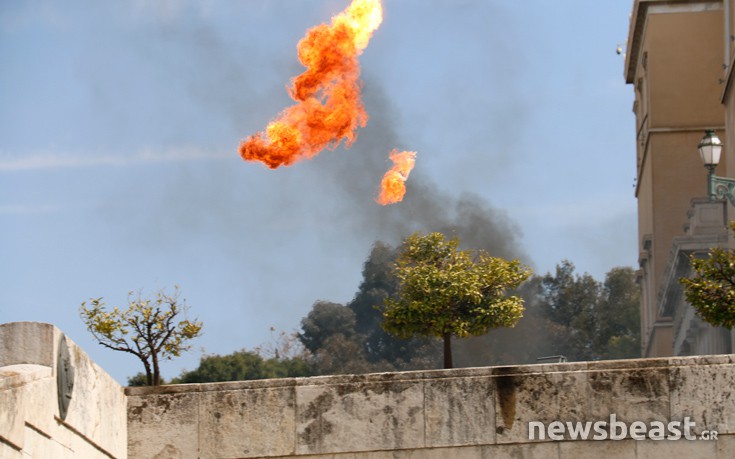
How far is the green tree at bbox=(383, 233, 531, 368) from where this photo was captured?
2762 centimetres

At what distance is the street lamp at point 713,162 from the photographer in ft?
95.3

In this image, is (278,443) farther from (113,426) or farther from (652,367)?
(652,367)

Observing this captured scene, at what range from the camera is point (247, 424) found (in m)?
21.3

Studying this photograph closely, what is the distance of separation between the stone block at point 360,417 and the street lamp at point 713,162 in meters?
10.2

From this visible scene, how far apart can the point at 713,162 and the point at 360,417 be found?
11.0 meters

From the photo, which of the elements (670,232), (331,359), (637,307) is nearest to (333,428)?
(670,232)

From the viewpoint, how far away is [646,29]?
223 ft

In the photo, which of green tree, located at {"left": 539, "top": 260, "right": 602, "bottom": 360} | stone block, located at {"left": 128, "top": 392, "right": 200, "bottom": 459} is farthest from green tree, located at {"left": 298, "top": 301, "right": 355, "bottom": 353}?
stone block, located at {"left": 128, "top": 392, "right": 200, "bottom": 459}

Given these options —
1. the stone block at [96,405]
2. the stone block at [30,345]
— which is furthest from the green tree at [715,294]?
the stone block at [30,345]

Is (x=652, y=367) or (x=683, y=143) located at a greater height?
(x=683, y=143)

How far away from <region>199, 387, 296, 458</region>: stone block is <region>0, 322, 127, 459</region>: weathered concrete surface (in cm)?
167

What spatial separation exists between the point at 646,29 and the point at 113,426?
169 ft

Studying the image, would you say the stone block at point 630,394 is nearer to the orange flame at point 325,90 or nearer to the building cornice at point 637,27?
the orange flame at point 325,90

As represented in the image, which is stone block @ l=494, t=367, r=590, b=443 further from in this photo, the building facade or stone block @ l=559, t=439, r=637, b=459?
the building facade
